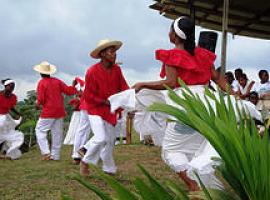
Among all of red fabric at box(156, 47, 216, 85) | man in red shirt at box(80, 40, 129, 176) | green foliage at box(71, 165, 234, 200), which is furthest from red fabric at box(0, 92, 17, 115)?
green foliage at box(71, 165, 234, 200)

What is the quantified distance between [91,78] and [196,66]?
208 centimetres

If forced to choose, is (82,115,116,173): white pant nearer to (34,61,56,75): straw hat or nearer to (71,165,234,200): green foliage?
(34,61,56,75): straw hat

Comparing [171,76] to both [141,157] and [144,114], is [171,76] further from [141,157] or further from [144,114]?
[141,157]

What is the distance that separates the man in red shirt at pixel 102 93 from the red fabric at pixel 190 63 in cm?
182

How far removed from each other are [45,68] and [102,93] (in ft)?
9.37

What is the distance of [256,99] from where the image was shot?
23.3 ft

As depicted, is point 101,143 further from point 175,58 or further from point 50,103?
point 50,103

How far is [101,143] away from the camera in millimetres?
5820

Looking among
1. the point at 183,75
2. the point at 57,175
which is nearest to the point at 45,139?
the point at 57,175

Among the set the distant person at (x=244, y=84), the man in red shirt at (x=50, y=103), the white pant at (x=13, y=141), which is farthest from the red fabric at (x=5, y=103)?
the distant person at (x=244, y=84)

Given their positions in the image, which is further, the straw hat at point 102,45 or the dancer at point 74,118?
the dancer at point 74,118

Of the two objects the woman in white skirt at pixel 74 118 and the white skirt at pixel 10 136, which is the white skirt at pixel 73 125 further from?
the white skirt at pixel 10 136

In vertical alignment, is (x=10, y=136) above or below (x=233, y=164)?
below

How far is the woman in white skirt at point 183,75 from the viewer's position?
3943 mm
